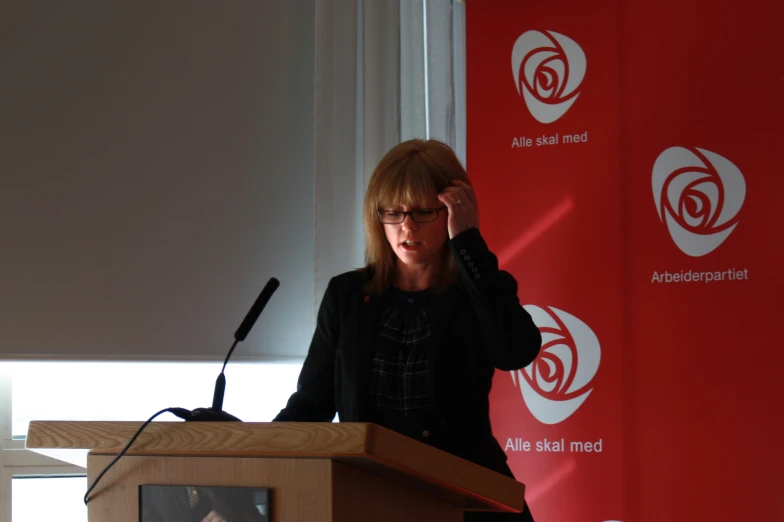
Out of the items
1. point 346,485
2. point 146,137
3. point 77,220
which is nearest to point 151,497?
point 346,485

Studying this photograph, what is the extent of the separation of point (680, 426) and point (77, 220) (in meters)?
1.85

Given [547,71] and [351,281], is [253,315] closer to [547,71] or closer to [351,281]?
[351,281]

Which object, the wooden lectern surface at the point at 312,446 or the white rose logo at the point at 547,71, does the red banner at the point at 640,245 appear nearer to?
the white rose logo at the point at 547,71

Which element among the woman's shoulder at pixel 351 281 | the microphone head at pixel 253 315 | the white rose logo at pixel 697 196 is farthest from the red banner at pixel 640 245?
the microphone head at pixel 253 315

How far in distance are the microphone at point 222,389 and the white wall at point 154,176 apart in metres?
1.24

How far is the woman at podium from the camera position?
1791 millimetres

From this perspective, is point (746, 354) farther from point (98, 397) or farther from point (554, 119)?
point (98, 397)

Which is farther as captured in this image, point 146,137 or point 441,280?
point 146,137

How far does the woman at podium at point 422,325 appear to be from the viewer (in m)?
1.79

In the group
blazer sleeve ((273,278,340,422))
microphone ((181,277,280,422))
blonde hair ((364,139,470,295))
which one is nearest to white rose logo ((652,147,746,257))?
blonde hair ((364,139,470,295))

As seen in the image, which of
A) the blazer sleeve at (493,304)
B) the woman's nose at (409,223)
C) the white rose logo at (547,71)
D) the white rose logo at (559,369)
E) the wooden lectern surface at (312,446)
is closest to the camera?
the wooden lectern surface at (312,446)

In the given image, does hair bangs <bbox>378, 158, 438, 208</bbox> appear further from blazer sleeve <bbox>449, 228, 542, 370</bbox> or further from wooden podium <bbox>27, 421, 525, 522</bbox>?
wooden podium <bbox>27, 421, 525, 522</bbox>

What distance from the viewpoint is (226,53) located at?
296 centimetres

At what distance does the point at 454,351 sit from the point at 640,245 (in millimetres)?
997
